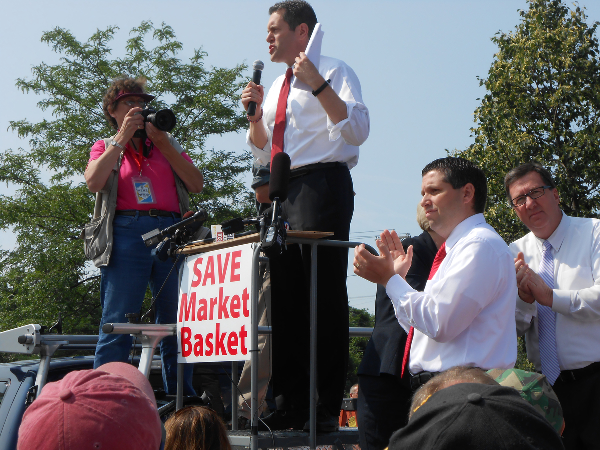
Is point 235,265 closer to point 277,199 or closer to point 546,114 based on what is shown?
point 277,199

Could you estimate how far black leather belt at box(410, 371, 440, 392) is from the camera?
2.87 m

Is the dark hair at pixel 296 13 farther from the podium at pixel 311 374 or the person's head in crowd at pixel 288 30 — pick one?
the podium at pixel 311 374

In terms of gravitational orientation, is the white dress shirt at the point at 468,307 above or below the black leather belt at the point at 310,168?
below

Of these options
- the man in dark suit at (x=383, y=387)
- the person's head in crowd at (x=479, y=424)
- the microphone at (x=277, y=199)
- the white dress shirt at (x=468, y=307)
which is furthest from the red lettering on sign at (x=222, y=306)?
the person's head in crowd at (x=479, y=424)

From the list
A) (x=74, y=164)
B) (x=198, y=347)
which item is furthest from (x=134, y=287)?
(x=74, y=164)

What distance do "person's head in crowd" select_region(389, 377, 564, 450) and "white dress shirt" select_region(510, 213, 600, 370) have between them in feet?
7.59

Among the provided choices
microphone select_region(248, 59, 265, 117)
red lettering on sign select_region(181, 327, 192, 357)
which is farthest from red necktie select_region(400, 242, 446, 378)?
microphone select_region(248, 59, 265, 117)

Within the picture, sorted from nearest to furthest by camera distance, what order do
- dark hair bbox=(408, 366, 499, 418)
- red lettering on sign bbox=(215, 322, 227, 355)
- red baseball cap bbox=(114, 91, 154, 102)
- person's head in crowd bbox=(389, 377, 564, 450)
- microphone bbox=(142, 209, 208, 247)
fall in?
person's head in crowd bbox=(389, 377, 564, 450)
dark hair bbox=(408, 366, 499, 418)
red lettering on sign bbox=(215, 322, 227, 355)
microphone bbox=(142, 209, 208, 247)
red baseball cap bbox=(114, 91, 154, 102)

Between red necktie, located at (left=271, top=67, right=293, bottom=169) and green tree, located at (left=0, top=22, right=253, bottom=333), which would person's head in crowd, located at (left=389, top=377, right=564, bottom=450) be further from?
green tree, located at (left=0, top=22, right=253, bottom=333)

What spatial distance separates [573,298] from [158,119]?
112 inches

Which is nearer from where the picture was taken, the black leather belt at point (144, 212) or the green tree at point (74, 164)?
the black leather belt at point (144, 212)

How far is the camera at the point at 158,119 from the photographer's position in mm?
4645

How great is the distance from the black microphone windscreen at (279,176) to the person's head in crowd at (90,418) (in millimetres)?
2291

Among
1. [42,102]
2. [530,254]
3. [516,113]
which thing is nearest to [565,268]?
[530,254]
